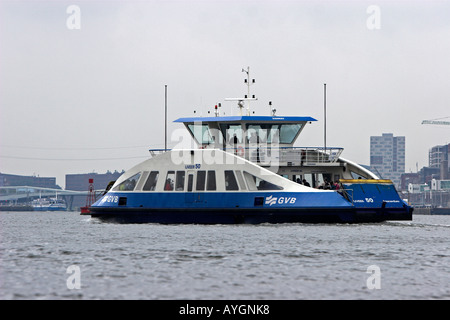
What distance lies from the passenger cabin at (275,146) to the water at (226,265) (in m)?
6.10

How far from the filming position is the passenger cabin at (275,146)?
3391 cm

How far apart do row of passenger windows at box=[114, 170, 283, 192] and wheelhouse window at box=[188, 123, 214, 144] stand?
11.5 ft

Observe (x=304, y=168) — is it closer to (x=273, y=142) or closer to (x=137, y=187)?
(x=273, y=142)

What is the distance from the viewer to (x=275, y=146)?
115ft

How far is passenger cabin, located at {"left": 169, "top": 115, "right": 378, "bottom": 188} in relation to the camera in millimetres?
33906

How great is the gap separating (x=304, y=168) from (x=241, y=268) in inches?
676

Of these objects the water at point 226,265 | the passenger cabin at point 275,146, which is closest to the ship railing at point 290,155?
the passenger cabin at point 275,146

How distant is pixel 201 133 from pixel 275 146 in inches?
142

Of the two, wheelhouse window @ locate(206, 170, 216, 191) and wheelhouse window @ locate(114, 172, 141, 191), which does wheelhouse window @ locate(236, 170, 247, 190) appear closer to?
wheelhouse window @ locate(206, 170, 216, 191)

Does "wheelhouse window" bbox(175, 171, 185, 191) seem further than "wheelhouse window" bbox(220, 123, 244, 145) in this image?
No

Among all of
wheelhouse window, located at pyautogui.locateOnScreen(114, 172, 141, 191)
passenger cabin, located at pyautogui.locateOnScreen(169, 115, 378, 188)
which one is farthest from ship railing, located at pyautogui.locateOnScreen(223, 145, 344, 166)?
wheelhouse window, located at pyautogui.locateOnScreen(114, 172, 141, 191)

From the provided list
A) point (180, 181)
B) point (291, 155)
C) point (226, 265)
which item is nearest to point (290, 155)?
point (291, 155)

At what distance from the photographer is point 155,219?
32.5 meters
